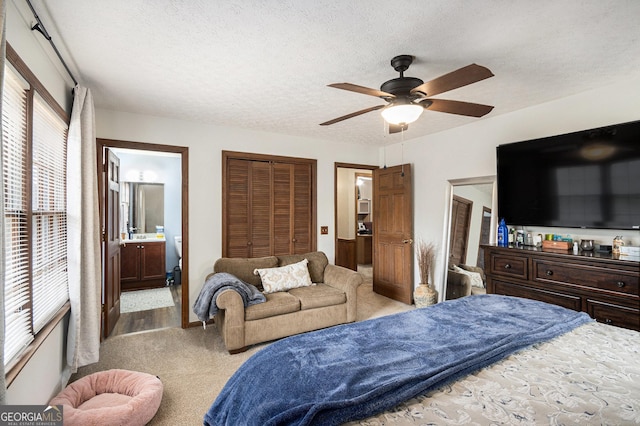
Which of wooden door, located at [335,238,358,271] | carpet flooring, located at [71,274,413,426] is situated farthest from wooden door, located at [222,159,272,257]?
wooden door, located at [335,238,358,271]

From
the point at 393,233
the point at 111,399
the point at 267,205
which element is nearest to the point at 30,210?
the point at 111,399

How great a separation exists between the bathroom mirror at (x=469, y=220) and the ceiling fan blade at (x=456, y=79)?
2221 mm

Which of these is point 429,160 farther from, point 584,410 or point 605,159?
point 584,410

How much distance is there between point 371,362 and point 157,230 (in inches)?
223

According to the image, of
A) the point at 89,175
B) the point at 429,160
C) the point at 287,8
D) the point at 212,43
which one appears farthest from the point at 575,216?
the point at 89,175

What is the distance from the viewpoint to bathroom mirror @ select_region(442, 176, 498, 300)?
12.1ft

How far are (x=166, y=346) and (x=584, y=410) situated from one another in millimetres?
3327

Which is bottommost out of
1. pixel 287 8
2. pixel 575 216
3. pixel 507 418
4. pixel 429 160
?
pixel 507 418

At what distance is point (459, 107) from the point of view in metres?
2.21

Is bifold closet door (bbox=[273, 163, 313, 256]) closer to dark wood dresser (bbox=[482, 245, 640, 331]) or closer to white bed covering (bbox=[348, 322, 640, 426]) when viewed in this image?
dark wood dresser (bbox=[482, 245, 640, 331])

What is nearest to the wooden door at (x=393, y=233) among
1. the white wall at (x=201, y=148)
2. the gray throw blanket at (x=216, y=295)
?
the white wall at (x=201, y=148)

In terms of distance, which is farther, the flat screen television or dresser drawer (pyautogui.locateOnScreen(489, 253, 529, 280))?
dresser drawer (pyautogui.locateOnScreen(489, 253, 529, 280))

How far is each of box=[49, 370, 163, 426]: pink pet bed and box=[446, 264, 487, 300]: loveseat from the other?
11.6 ft

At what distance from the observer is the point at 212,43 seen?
79.7 inches
